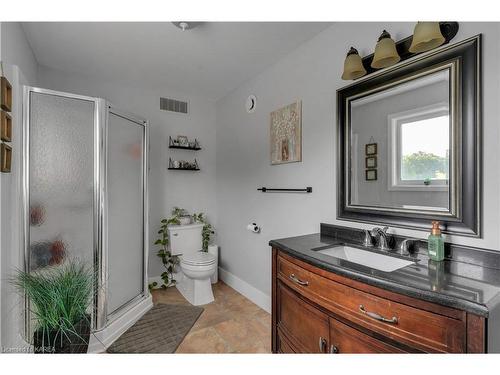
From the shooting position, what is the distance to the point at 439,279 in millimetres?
951

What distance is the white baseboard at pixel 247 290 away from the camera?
2.46m

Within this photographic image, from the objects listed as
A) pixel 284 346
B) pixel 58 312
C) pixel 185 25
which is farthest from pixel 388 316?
pixel 185 25

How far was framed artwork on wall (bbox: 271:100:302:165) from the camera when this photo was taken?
6.91 feet

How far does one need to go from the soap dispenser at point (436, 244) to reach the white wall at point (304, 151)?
0.30 ft

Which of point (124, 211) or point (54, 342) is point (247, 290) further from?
point (54, 342)

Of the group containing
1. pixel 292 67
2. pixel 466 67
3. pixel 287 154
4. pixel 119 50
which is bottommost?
pixel 287 154

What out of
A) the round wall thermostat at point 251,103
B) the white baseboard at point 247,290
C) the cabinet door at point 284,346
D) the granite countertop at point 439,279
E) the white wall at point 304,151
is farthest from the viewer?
the round wall thermostat at point 251,103

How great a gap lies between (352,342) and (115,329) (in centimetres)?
183

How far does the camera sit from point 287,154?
2.22m

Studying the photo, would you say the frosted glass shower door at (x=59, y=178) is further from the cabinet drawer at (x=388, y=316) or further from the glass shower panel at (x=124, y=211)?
the cabinet drawer at (x=388, y=316)

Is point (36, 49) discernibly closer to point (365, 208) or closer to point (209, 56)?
point (209, 56)

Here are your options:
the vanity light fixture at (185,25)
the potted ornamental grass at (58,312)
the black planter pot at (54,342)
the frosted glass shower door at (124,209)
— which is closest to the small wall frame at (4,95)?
the frosted glass shower door at (124,209)
